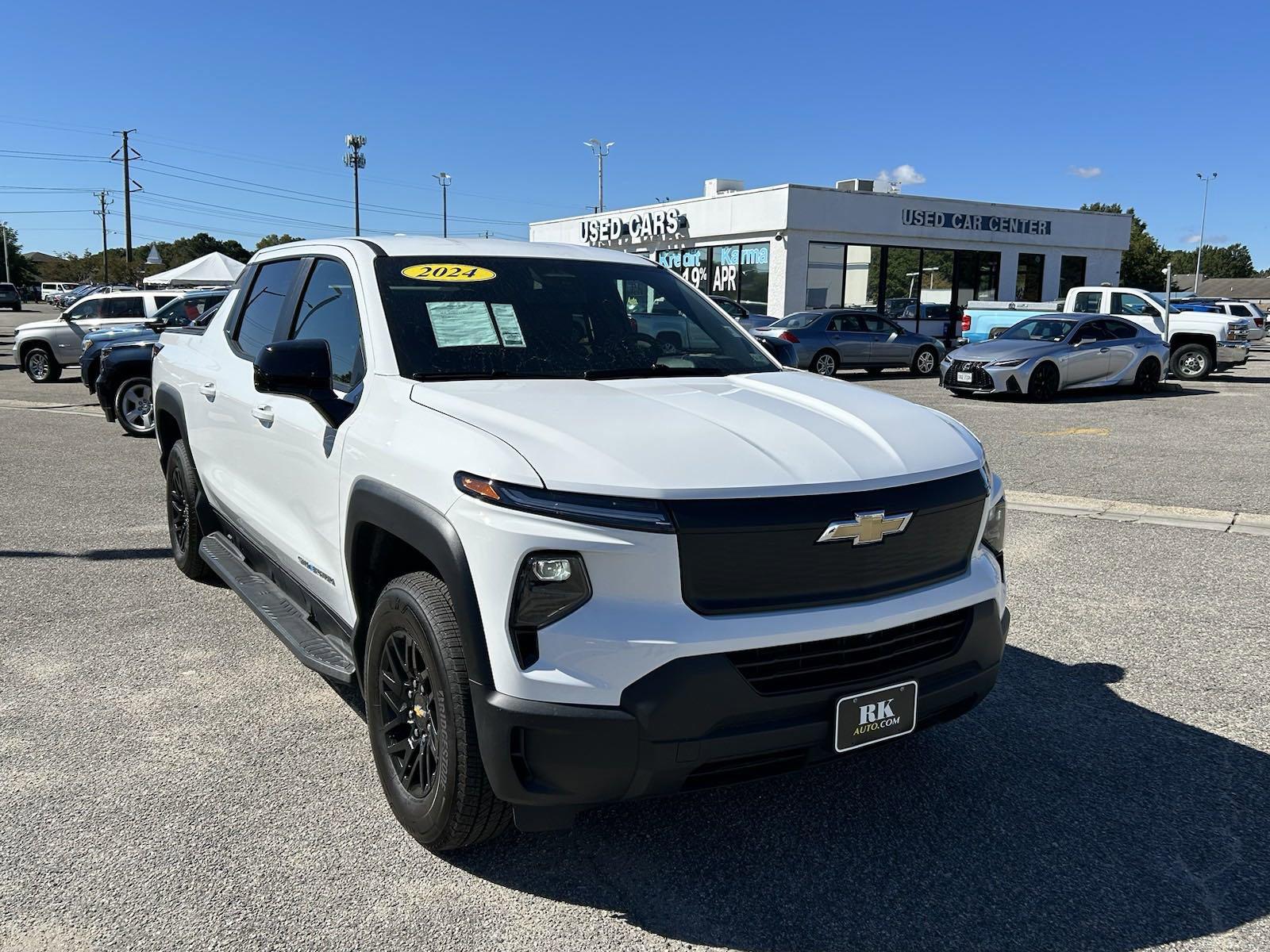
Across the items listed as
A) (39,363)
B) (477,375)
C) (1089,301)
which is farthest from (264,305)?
(1089,301)

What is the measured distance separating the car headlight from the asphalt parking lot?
94 centimetres

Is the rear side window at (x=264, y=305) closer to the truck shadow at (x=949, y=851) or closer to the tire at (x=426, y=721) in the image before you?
the tire at (x=426, y=721)

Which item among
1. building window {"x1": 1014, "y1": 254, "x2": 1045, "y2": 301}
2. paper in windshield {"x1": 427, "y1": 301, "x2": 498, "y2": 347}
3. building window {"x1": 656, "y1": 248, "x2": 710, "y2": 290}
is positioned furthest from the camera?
building window {"x1": 1014, "y1": 254, "x2": 1045, "y2": 301}

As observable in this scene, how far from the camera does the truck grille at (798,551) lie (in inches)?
101

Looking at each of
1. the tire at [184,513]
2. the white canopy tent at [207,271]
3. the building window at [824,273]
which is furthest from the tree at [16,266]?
the tire at [184,513]

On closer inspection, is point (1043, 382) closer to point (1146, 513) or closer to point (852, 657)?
point (1146, 513)

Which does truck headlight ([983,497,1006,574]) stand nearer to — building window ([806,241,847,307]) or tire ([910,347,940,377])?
tire ([910,347,940,377])

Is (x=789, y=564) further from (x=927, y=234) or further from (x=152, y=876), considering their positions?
(x=927, y=234)

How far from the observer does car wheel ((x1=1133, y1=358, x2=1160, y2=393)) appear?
59.8 feet

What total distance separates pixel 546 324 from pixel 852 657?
179 centimetres

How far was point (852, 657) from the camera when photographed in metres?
2.78

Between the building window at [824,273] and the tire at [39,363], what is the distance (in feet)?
66.5

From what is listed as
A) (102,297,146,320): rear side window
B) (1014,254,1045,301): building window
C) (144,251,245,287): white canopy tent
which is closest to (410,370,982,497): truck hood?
(102,297,146,320): rear side window

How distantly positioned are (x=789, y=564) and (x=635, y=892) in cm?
104
